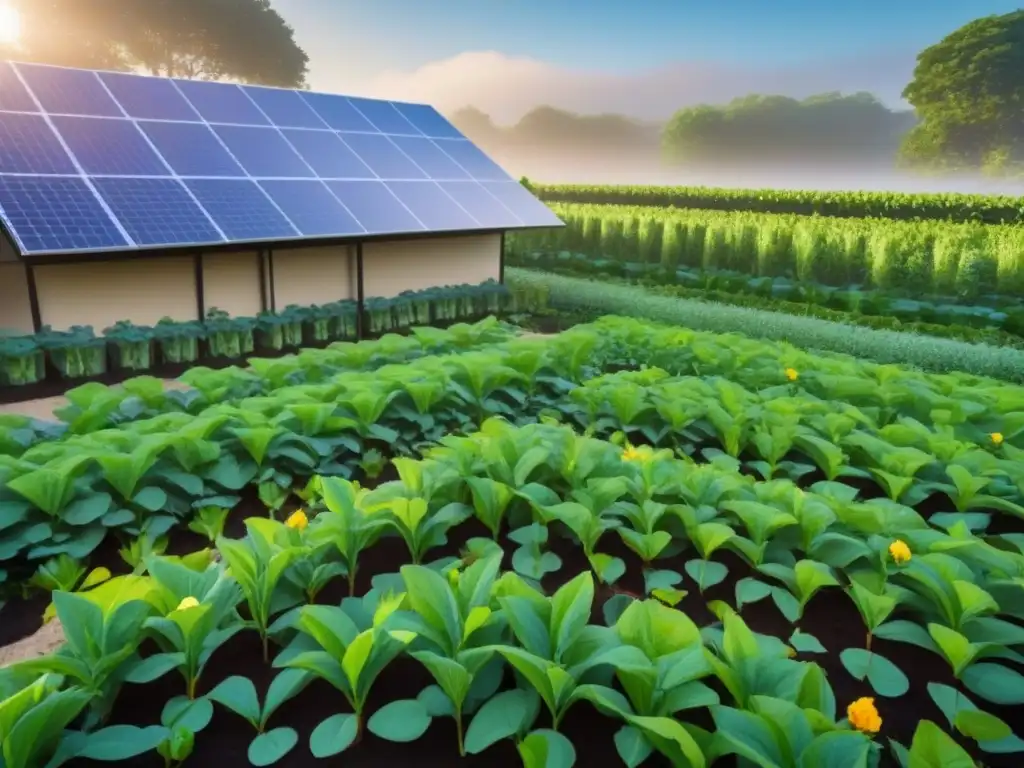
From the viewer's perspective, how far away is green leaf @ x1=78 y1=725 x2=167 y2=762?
5.42 ft

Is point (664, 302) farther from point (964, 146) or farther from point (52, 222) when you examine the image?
point (964, 146)

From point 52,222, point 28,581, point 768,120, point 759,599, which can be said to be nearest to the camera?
point 759,599

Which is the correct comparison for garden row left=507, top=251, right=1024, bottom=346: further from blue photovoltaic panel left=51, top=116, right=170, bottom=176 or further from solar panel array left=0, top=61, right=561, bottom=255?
blue photovoltaic panel left=51, top=116, right=170, bottom=176

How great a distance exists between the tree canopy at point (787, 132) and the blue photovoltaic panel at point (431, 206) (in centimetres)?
4510

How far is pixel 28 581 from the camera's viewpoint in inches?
121

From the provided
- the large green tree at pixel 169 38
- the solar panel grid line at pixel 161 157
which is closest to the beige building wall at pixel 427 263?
the solar panel grid line at pixel 161 157

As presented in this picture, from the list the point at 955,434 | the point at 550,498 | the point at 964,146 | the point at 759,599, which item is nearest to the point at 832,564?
the point at 759,599

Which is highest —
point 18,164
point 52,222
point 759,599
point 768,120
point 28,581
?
point 768,120

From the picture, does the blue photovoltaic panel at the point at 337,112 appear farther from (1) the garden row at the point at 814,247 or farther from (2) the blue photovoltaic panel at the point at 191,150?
(1) the garden row at the point at 814,247

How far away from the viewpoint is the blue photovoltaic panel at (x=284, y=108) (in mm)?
11859

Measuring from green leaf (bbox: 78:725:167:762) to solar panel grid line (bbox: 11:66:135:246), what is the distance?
7060 millimetres

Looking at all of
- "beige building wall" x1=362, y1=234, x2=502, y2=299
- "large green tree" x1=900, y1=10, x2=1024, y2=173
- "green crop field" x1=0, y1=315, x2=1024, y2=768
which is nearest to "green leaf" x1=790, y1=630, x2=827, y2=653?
"green crop field" x1=0, y1=315, x2=1024, y2=768

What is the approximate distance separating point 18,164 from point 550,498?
26.7 feet

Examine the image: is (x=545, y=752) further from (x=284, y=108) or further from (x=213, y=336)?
(x=284, y=108)
